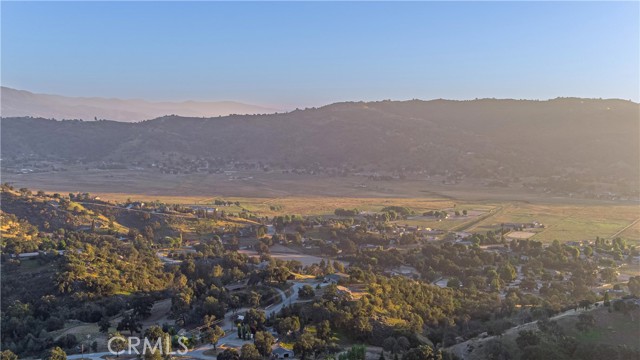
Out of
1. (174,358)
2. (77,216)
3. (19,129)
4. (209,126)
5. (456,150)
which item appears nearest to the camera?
(174,358)

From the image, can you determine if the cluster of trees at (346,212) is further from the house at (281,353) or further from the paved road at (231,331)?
the house at (281,353)

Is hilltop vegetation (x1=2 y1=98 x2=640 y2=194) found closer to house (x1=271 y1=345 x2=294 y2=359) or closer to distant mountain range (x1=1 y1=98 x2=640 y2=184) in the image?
distant mountain range (x1=1 y1=98 x2=640 y2=184)

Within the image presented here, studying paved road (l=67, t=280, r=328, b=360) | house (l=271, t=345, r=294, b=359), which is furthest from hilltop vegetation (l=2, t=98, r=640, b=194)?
house (l=271, t=345, r=294, b=359)

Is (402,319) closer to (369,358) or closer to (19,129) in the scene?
(369,358)

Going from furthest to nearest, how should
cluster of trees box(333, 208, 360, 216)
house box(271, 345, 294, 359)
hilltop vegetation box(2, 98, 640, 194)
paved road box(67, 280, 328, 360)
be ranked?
hilltop vegetation box(2, 98, 640, 194) < cluster of trees box(333, 208, 360, 216) < paved road box(67, 280, 328, 360) < house box(271, 345, 294, 359)

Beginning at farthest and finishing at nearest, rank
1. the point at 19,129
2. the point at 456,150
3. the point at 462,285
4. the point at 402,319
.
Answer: the point at 19,129, the point at 456,150, the point at 462,285, the point at 402,319

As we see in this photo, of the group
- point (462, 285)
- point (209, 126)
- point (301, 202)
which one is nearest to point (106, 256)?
point (462, 285)
